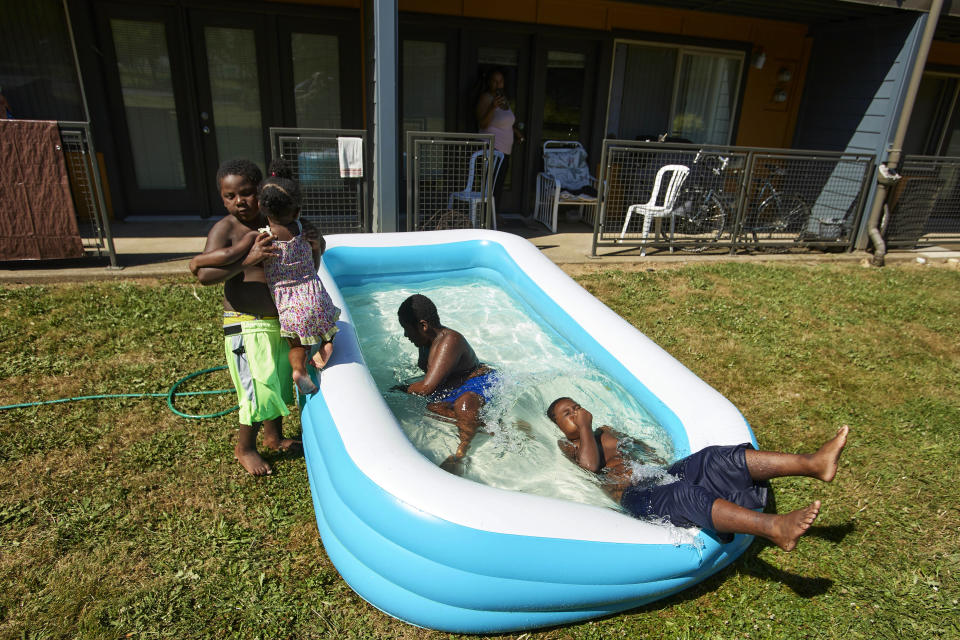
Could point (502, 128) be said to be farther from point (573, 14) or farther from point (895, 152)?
point (895, 152)

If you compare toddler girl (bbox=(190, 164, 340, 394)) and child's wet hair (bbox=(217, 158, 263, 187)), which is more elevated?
child's wet hair (bbox=(217, 158, 263, 187))

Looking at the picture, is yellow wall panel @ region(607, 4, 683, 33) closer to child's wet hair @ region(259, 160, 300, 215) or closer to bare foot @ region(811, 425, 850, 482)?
child's wet hair @ region(259, 160, 300, 215)

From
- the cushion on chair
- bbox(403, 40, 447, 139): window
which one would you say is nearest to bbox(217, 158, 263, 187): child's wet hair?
bbox(403, 40, 447, 139): window

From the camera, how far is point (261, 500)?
8.74ft

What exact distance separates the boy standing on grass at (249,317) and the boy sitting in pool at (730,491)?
1.69 m

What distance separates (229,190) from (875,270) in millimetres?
7447

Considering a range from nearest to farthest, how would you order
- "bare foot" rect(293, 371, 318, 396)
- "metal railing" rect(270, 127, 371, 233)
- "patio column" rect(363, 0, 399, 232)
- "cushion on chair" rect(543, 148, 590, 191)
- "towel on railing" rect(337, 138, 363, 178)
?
"bare foot" rect(293, 371, 318, 396) → "patio column" rect(363, 0, 399, 232) → "towel on railing" rect(337, 138, 363, 178) → "metal railing" rect(270, 127, 371, 233) → "cushion on chair" rect(543, 148, 590, 191)

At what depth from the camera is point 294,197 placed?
97.0 inches

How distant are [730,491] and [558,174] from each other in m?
6.50

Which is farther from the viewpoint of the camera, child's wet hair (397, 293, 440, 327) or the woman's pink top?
the woman's pink top

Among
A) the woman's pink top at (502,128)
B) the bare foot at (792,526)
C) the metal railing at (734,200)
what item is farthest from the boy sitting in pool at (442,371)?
the woman's pink top at (502,128)

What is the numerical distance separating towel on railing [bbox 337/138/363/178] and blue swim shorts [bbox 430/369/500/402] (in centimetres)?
306

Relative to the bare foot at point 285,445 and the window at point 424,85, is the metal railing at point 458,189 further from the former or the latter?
the bare foot at point 285,445

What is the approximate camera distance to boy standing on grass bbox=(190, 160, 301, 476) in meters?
2.39
